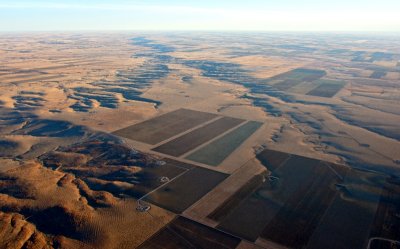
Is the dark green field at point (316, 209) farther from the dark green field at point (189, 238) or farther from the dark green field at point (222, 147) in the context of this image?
the dark green field at point (222, 147)

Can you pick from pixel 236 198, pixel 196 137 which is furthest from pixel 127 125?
pixel 236 198

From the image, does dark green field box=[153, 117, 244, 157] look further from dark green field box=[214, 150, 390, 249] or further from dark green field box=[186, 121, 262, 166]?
dark green field box=[214, 150, 390, 249]

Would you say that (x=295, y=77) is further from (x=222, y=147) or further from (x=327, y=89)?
(x=222, y=147)

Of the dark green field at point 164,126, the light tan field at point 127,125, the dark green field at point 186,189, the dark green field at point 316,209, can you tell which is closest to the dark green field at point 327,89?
the light tan field at point 127,125

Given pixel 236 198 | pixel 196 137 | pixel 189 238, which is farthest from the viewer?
pixel 196 137

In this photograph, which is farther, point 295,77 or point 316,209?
point 295,77

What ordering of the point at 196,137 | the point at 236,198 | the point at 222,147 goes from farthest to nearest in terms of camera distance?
the point at 196,137 < the point at 222,147 < the point at 236,198

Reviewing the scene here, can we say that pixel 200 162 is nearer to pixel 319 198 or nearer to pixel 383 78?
pixel 319 198
